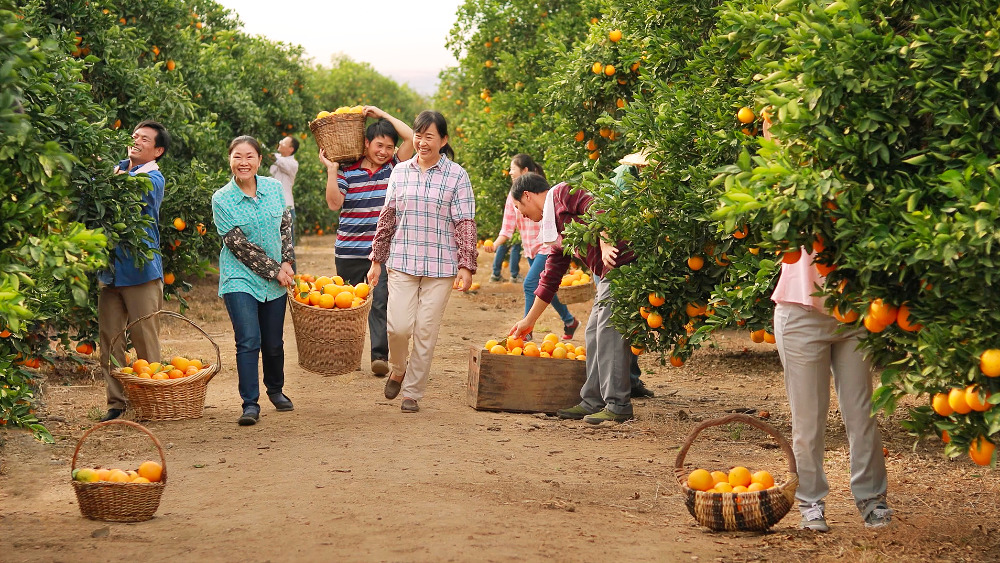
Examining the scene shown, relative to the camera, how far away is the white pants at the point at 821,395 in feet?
15.6

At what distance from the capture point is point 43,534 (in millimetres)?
4719

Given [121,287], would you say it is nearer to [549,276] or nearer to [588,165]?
[549,276]

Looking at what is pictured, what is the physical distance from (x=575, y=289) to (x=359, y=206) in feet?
11.7

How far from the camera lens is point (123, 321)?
7.30 m

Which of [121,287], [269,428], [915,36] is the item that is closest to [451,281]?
→ [269,428]

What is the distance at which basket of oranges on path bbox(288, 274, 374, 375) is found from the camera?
24.8 feet

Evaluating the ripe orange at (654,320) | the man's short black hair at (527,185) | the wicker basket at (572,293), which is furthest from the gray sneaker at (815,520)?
the wicker basket at (572,293)

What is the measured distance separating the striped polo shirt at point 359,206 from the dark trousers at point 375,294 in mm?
94

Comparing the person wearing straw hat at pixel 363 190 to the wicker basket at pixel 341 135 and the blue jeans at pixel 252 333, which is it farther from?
the blue jeans at pixel 252 333

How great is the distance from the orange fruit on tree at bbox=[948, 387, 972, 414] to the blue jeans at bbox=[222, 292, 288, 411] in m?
4.74

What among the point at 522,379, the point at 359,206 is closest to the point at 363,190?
the point at 359,206

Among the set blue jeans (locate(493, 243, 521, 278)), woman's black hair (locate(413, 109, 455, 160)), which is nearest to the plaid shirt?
woman's black hair (locate(413, 109, 455, 160))

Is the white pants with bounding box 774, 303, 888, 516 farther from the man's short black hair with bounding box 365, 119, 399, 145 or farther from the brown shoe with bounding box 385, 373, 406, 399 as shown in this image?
the man's short black hair with bounding box 365, 119, 399, 145

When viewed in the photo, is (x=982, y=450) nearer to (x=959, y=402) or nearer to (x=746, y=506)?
(x=959, y=402)
